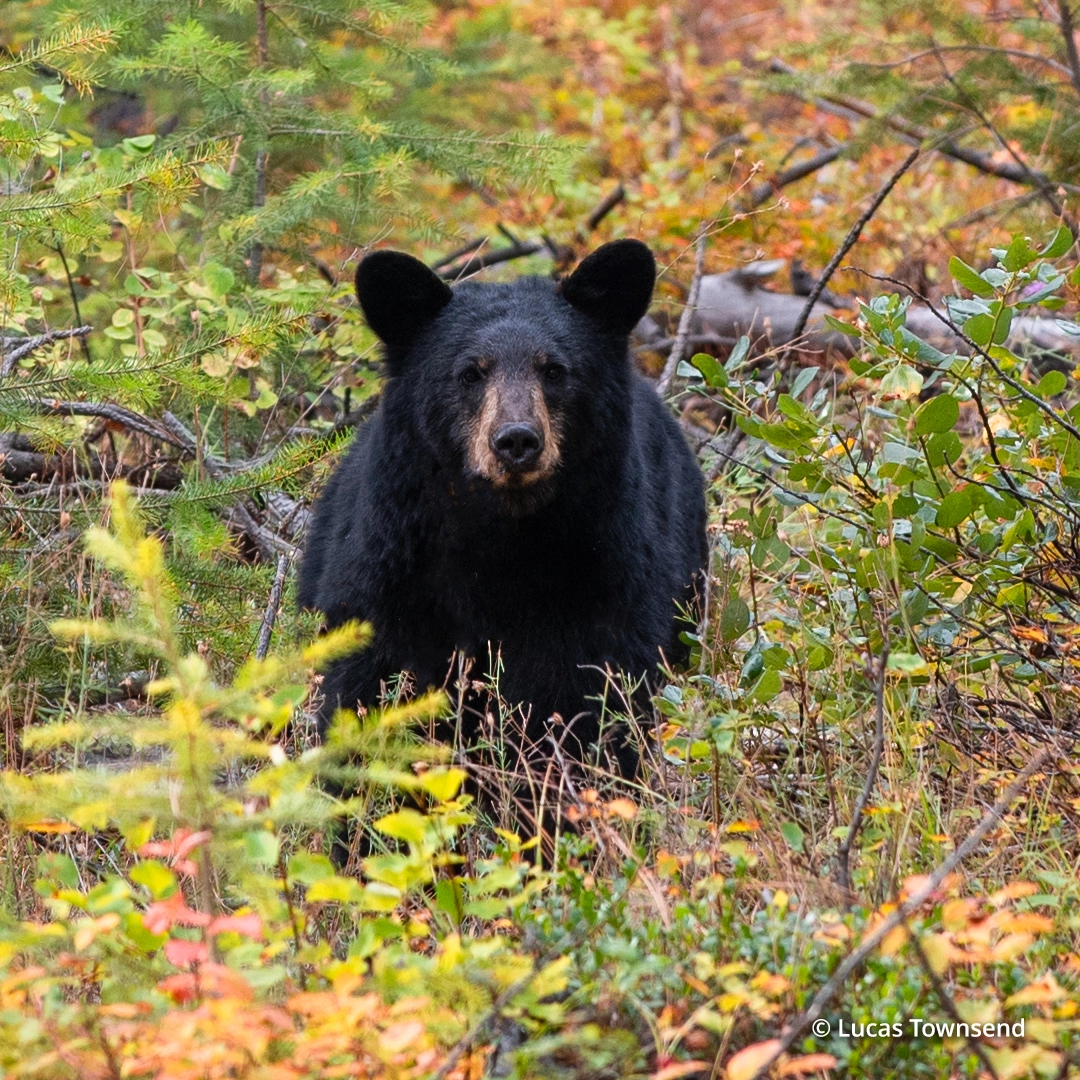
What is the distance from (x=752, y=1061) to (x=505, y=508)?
7.79ft

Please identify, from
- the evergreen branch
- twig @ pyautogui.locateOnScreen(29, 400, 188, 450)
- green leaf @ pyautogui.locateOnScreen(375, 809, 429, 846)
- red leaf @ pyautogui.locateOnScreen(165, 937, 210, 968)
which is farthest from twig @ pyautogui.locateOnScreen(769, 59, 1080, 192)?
red leaf @ pyautogui.locateOnScreen(165, 937, 210, 968)

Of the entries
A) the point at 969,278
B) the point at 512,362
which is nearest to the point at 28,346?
the point at 512,362

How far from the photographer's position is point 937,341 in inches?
277

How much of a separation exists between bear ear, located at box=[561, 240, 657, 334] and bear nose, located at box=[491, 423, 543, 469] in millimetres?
723

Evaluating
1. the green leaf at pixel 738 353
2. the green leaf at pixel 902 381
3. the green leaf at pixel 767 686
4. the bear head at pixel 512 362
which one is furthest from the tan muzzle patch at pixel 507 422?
the green leaf at pixel 902 381

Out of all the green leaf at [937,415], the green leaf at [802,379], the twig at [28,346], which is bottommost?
the twig at [28,346]

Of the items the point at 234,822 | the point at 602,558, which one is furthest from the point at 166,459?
the point at 234,822

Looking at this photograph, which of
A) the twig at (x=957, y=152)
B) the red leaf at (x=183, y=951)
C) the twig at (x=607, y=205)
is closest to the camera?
the red leaf at (x=183, y=951)

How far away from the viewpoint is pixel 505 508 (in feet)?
13.8

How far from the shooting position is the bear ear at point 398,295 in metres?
4.34

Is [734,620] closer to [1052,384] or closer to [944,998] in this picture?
[1052,384]

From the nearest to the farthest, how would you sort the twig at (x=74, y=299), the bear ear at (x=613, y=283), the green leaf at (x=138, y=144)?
the bear ear at (x=613, y=283)
the green leaf at (x=138, y=144)
the twig at (x=74, y=299)

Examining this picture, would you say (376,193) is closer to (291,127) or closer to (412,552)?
(291,127)

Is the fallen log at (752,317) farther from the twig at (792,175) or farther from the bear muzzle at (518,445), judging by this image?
the bear muzzle at (518,445)
